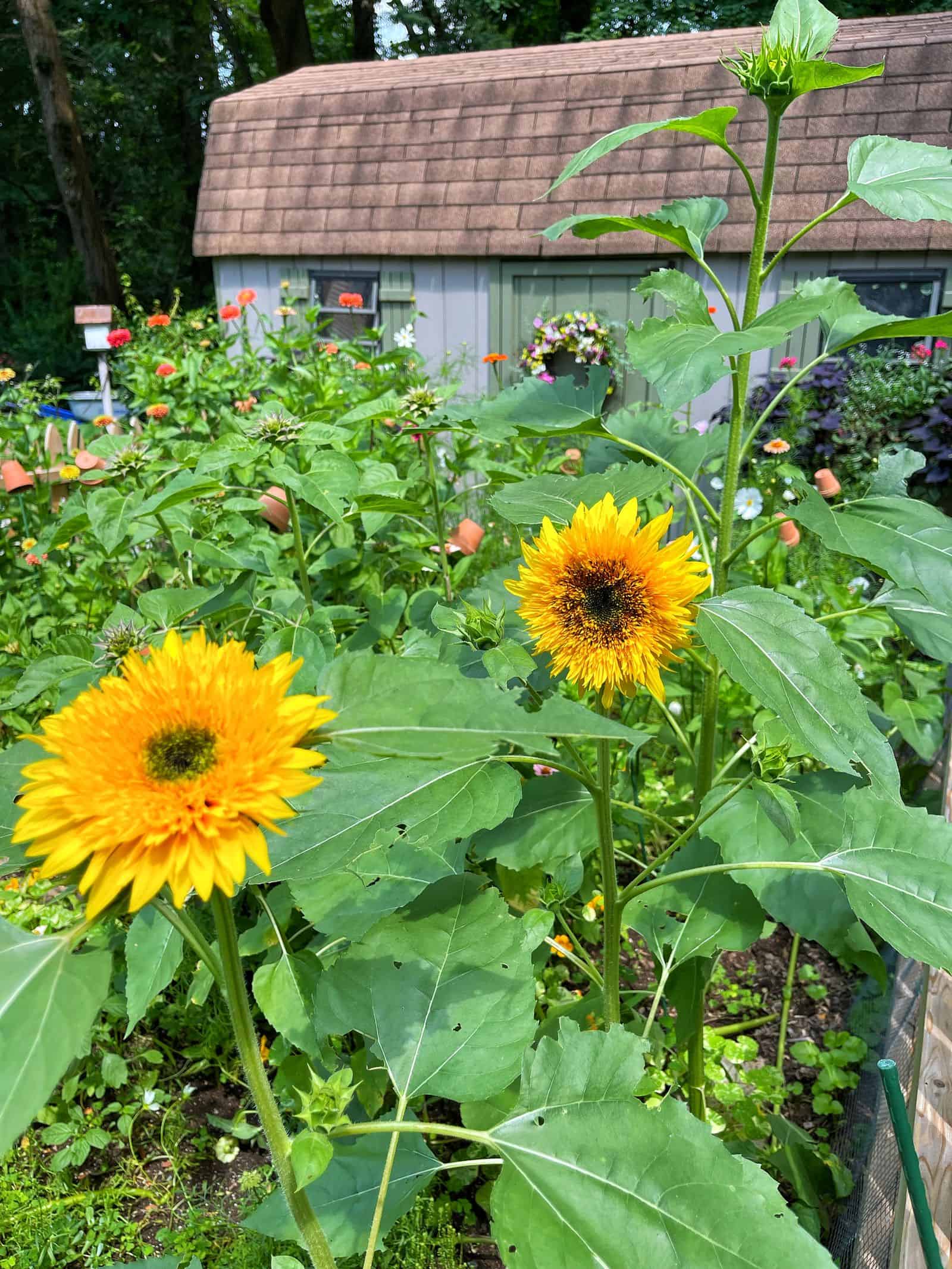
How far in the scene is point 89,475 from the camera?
7.52ft

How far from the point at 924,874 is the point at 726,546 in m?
0.59

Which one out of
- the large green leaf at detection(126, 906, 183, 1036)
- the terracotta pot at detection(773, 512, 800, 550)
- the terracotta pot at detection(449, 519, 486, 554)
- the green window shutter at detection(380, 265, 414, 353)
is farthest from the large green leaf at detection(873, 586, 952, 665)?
the green window shutter at detection(380, 265, 414, 353)

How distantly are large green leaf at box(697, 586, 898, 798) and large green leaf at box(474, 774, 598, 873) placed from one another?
46 centimetres

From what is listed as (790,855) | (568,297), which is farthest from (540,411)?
(568,297)

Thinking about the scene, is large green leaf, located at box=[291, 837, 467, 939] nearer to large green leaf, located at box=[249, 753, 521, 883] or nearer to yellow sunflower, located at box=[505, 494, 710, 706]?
large green leaf, located at box=[249, 753, 521, 883]

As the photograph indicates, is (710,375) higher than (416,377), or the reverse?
(710,375)

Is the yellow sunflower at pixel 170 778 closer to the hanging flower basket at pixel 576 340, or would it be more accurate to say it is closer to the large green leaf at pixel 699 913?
the large green leaf at pixel 699 913

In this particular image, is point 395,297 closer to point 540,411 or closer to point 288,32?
point 540,411

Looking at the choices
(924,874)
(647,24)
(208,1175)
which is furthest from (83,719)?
(647,24)

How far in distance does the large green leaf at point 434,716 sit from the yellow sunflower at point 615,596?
370mm

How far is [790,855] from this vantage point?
130 cm

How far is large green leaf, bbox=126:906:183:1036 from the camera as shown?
1395mm

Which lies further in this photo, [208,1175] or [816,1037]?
[816,1037]

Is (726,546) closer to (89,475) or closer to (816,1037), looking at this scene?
(816,1037)
